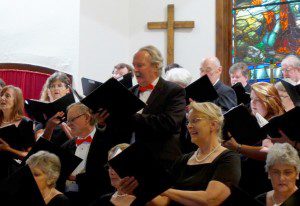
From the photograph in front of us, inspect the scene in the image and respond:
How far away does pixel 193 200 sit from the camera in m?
3.24

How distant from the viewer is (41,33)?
7969 millimetres

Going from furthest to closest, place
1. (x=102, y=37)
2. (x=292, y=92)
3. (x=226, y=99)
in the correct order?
(x=102, y=37) → (x=226, y=99) → (x=292, y=92)

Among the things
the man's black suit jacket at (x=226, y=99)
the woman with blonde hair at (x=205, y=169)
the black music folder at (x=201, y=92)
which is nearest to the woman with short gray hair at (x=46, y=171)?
the woman with blonde hair at (x=205, y=169)

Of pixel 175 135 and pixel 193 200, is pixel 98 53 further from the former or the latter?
pixel 193 200

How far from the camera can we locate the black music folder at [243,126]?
155 inches

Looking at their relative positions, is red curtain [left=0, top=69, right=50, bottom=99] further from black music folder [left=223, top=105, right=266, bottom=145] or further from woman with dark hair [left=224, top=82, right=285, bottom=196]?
black music folder [left=223, top=105, right=266, bottom=145]

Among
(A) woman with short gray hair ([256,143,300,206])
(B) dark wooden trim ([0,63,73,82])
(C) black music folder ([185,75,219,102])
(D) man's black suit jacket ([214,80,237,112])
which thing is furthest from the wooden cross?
(A) woman with short gray hair ([256,143,300,206])

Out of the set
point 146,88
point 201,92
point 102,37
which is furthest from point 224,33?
point 146,88

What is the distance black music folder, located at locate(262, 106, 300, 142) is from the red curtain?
4706 millimetres

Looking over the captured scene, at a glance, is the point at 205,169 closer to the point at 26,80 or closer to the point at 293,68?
the point at 293,68

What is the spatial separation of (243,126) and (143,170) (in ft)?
3.59

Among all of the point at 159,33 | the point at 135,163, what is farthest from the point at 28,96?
the point at 135,163

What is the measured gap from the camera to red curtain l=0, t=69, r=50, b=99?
7.83 metres

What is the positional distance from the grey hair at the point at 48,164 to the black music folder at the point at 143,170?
0.99m
